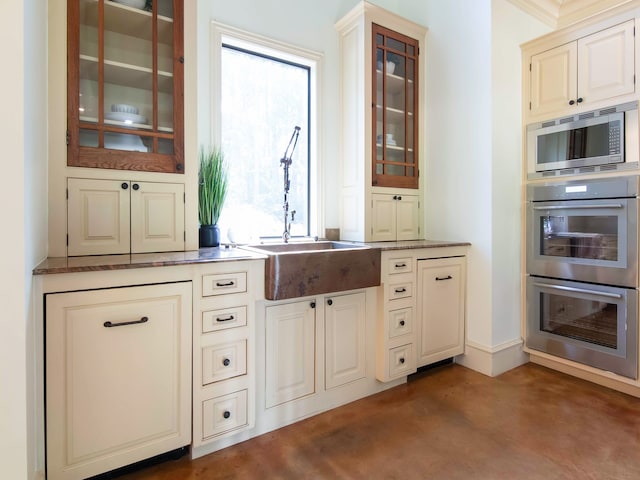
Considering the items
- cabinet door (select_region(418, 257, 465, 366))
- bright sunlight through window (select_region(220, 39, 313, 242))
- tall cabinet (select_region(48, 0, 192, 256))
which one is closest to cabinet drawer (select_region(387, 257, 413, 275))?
cabinet door (select_region(418, 257, 465, 366))

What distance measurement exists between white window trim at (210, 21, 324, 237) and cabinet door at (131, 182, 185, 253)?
0.57 m

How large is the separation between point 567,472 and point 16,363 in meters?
2.15

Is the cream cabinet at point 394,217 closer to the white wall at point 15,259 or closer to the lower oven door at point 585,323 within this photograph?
the lower oven door at point 585,323

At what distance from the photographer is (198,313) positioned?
1588 mm

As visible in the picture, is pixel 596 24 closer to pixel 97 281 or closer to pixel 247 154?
pixel 247 154

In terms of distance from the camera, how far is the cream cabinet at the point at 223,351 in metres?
1.60

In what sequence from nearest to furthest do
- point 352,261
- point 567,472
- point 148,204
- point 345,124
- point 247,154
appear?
1. point 567,472
2. point 148,204
3. point 352,261
4. point 247,154
5. point 345,124

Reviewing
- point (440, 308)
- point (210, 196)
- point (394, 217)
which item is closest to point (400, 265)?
point (440, 308)

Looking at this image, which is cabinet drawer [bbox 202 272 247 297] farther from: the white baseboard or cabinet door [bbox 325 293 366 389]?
the white baseboard

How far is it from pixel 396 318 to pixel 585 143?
1.70m

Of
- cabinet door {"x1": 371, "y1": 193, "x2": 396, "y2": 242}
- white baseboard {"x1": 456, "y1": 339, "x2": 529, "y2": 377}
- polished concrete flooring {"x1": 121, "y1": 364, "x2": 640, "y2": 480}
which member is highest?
cabinet door {"x1": 371, "y1": 193, "x2": 396, "y2": 242}

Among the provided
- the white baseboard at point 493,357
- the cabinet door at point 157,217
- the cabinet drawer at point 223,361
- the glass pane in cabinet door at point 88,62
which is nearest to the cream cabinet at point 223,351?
the cabinet drawer at point 223,361

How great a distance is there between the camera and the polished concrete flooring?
5.08 ft

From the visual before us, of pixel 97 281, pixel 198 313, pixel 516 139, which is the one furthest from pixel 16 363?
pixel 516 139
